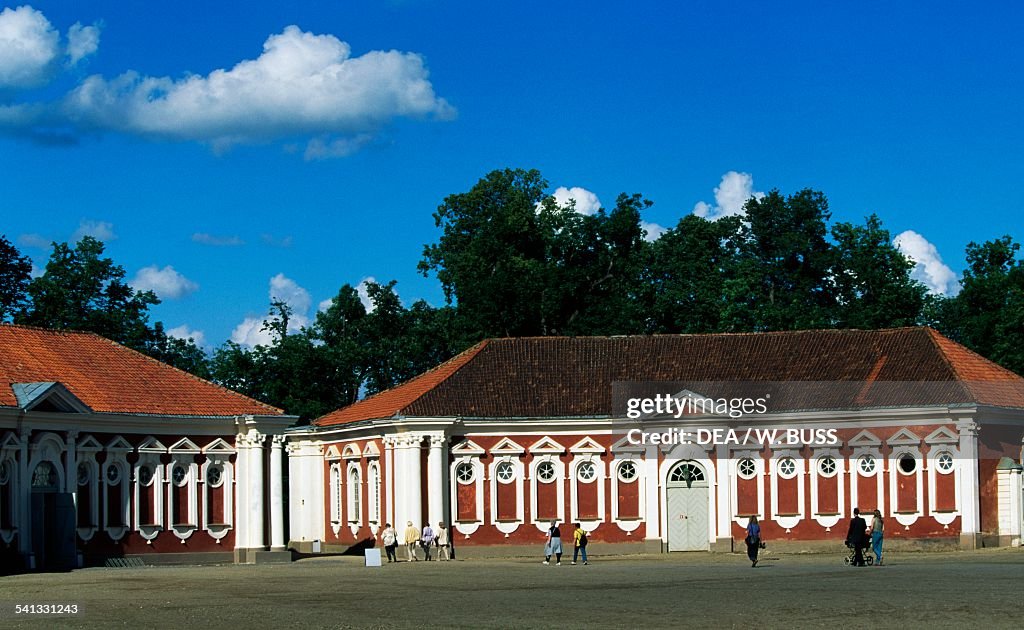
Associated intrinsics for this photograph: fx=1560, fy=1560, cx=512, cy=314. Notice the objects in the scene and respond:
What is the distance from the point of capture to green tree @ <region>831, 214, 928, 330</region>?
65.8m

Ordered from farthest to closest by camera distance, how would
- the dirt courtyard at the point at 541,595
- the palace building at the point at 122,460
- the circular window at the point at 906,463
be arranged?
the circular window at the point at 906,463 → the palace building at the point at 122,460 → the dirt courtyard at the point at 541,595

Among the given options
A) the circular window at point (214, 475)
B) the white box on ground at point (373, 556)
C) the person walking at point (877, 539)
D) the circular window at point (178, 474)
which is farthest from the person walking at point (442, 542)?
the person walking at point (877, 539)

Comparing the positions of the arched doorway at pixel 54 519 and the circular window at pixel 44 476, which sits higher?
the circular window at pixel 44 476

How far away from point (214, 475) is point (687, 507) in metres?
15.2

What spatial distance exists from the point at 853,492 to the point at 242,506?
19.3 meters

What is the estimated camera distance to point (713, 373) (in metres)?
51.8

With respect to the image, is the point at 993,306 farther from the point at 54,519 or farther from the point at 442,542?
the point at 54,519

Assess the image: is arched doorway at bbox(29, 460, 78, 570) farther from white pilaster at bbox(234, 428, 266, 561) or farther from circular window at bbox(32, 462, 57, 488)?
white pilaster at bbox(234, 428, 266, 561)

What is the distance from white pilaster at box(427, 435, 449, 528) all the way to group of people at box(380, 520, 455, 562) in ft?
1.04

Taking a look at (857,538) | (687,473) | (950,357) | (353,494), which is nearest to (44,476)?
(353,494)

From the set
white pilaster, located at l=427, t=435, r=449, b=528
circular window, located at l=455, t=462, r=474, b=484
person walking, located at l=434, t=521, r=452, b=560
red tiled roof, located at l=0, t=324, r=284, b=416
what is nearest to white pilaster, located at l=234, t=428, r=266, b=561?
red tiled roof, located at l=0, t=324, r=284, b=416

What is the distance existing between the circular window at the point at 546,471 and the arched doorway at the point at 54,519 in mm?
14913

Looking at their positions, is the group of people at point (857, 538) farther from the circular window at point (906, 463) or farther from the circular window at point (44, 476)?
the circular window at point (44, 476)

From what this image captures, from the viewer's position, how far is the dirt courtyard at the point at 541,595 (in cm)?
2336
